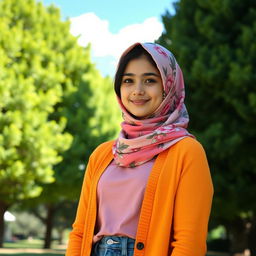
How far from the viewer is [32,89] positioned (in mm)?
15156

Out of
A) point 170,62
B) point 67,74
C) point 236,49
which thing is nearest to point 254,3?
point 236,49

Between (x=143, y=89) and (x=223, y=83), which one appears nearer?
A: (x=143, y=89)

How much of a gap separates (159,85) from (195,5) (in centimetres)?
1186

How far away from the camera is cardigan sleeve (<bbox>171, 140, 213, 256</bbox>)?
6.61ft

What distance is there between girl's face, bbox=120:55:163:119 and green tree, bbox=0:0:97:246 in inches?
479

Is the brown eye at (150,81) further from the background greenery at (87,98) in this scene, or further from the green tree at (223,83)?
the background greenery at (87,98)

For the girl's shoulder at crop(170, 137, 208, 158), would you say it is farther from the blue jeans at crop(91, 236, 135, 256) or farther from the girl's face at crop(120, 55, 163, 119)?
the blue jeans at crop(91, 236, 135, 256)

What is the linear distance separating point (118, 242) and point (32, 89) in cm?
1351

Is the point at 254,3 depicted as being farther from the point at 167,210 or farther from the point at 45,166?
the point at 167,210

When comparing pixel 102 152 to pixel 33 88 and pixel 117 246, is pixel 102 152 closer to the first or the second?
pixel 117 246

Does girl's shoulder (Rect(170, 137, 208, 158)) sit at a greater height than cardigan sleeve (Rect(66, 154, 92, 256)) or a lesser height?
greater

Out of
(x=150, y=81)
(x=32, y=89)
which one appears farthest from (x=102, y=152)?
(x=32, y=89)

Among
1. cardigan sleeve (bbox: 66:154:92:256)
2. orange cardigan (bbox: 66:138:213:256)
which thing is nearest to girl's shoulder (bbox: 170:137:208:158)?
orange cardigan (bbox: 66:138:213:256)

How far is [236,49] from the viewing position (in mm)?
11625
